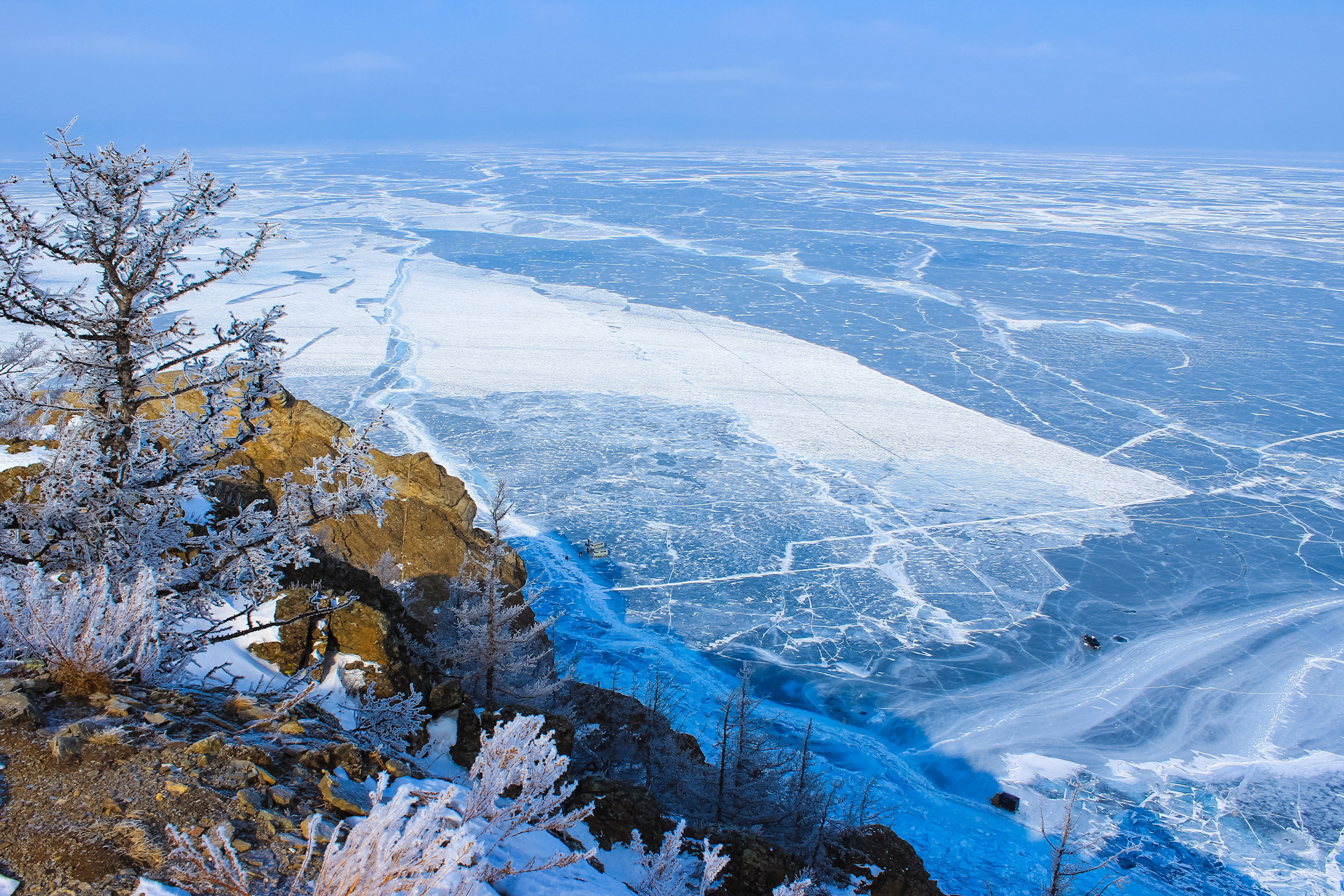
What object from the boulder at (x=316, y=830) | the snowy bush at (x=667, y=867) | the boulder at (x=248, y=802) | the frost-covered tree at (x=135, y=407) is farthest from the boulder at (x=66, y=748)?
the snowy bush at (x=667, y=867)

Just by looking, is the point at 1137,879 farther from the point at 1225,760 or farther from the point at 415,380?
the point at 415,380

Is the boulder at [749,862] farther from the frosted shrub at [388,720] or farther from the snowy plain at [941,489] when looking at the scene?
the snowy plain at [941,489]

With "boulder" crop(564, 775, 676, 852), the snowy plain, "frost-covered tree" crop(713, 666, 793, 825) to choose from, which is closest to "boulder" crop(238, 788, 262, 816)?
"boulder" crop(564, 775, 676, 852)

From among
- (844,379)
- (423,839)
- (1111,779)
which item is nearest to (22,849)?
(423,839)

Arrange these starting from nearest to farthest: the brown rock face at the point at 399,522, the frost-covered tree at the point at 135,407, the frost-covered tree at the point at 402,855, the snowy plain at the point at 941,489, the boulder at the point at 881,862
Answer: the frost-covered tree at the point at 402,855 → the frost-covered tree at the point at 135,407 → the boulder at the point at 881,862 → the snowy plain at the point at 941,489 → the brown rock face at the point at 399,522

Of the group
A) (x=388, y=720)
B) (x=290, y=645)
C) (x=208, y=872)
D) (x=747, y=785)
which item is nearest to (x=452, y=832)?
(x=208, y=872)

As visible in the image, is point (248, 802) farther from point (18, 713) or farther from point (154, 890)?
point (18, 713)
